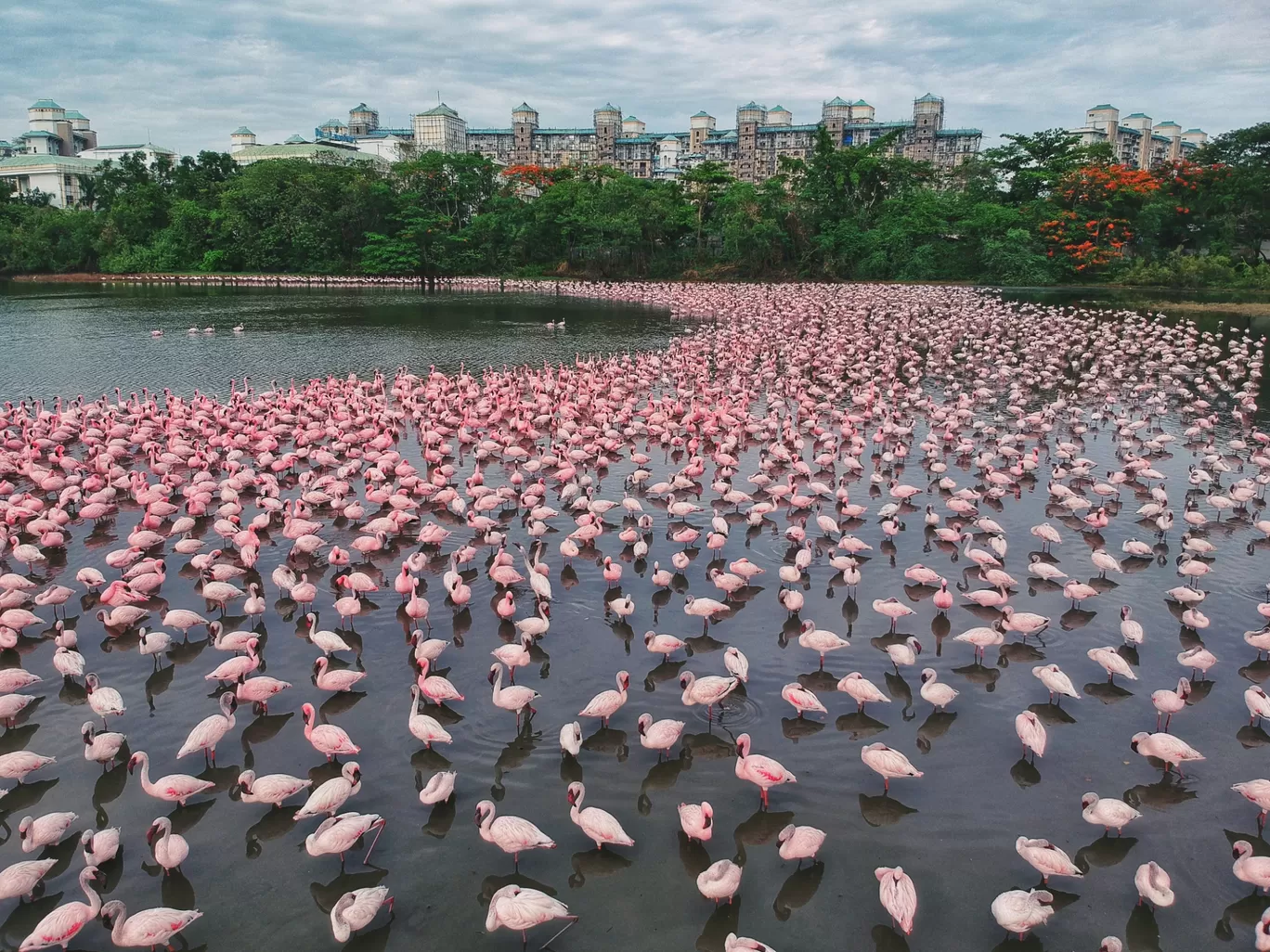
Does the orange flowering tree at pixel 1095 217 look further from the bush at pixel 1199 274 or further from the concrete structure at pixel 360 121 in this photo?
the concrete structure at pixel 360 121

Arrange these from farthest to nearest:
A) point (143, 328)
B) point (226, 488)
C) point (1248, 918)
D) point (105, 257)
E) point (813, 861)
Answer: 1. point (105, 257)
2. point (143, 328)
3. point (226, 488)
4. point (813, 861)
5. point (1248, 918)

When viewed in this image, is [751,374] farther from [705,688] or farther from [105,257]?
[105,257]

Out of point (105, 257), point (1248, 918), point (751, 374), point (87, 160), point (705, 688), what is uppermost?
point (87, 160)

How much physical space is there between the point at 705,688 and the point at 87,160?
492ft

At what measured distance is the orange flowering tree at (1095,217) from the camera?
55500 mm

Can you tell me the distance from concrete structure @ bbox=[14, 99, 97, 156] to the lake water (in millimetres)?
170866

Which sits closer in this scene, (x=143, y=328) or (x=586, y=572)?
(x=586, y=572)

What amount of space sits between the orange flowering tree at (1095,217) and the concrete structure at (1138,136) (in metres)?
104

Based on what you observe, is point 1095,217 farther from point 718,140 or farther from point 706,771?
point 718,140

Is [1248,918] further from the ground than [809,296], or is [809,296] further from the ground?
[809,296]

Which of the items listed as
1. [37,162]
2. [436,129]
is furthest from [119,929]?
[436,129]

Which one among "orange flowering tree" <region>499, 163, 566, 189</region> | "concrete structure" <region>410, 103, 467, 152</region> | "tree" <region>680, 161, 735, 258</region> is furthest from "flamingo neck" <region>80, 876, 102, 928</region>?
"concrete structure" <region>410, 103, 467, 152</region>

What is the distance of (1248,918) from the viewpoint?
19.6ft

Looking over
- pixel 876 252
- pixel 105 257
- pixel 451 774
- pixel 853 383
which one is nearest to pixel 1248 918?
pixel 451 774
